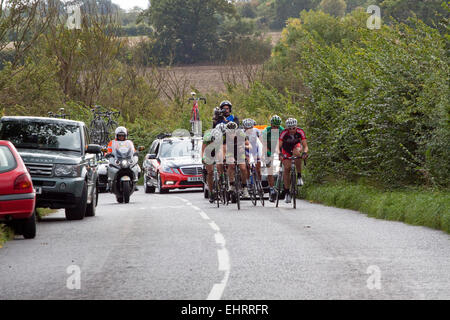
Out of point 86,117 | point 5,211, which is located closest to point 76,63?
point 86,117

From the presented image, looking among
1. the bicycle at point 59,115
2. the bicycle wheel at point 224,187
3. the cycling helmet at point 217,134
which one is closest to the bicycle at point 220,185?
the bicycle wheel at point 224,187

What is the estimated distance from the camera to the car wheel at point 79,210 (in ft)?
56.2

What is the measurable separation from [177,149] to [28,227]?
1742 cm

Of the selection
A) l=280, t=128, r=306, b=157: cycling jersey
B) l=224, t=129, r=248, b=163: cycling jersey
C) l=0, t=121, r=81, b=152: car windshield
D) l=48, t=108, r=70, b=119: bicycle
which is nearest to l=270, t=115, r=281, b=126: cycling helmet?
l=280, t=128, r=306, b=157: cycling jersey

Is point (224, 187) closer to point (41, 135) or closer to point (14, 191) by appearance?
point (41, 135)

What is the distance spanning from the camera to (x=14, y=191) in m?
13.2

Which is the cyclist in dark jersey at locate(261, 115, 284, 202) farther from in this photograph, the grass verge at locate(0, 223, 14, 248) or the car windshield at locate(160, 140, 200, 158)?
the car windshield at locate(160, 140, 200, 158)

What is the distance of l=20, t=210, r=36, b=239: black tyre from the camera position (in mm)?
13938

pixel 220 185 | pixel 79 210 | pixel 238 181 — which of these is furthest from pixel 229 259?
pixel 220 185

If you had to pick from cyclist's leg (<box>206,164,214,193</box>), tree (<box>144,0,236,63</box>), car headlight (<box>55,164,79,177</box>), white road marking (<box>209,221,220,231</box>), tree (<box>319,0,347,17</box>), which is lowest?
white road marking (<box>209,221,220,231</box>)

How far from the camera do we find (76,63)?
58.9m

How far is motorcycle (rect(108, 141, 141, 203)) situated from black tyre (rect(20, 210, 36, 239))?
30.3ft
